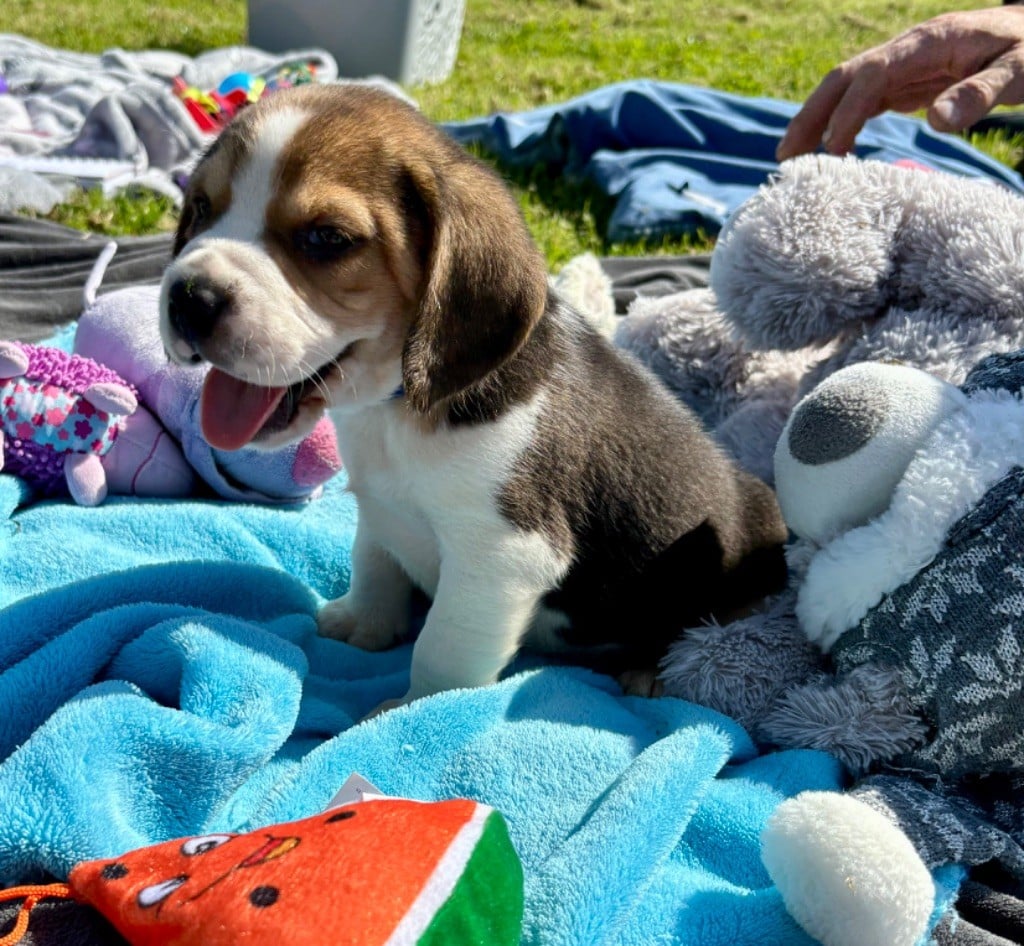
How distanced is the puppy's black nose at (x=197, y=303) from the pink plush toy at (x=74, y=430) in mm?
1249

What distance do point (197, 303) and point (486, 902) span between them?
4.22ft

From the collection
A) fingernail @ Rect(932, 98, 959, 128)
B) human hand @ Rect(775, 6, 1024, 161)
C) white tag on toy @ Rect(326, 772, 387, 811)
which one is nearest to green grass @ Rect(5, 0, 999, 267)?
human hand @ Rect(775, 6, 1024, 161)

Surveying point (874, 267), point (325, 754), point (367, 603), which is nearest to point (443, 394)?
point (325, 754)

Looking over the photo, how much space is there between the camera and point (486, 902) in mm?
1761

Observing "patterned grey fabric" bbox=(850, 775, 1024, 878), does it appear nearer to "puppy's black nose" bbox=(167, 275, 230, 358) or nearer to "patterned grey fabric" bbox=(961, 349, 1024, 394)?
"patterned grey fabric" bbox=(961, 349, 1024, 394)

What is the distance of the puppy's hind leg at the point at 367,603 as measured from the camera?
3170 mm

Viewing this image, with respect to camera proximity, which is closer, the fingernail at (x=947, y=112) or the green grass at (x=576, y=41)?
the fingernail at (x=947, y=112)

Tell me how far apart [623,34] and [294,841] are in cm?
1183

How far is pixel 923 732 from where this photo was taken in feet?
8.27

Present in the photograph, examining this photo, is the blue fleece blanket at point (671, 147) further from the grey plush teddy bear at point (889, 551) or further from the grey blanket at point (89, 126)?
the grey plush teddy bear at point (889, 551)

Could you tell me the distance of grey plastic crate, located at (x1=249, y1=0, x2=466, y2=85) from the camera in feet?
30.3

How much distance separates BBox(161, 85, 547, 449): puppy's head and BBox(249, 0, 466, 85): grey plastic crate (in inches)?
284

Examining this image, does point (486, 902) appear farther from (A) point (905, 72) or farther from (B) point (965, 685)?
(A) point (905, 72)

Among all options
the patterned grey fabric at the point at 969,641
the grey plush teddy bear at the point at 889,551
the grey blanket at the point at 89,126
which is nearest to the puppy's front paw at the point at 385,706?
the grey plush teddy bear at the point at 889,551
